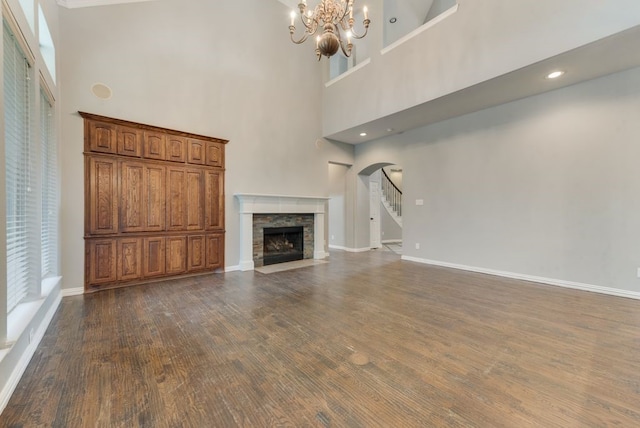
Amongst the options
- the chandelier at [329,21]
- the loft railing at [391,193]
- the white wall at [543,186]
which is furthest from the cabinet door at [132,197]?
the loft railing at [391,193]

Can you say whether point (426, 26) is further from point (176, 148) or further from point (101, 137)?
point (101, 137)

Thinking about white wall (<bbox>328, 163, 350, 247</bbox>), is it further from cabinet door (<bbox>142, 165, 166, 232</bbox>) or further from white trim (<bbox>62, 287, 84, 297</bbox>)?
white trim (<bbox>62, 287, 84, 297</bbox>)

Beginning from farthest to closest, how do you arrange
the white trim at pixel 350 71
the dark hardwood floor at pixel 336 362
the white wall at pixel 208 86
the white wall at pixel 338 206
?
the white wall at pixel 338 206
the white trim at pixel 350 71
the white wall at pixel 208 86
the dark hardwood floor at pixel 336 362

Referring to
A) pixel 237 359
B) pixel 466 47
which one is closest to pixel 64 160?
pixel 237 359

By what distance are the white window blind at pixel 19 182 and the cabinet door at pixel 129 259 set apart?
150 cm

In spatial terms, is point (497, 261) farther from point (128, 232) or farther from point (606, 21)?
point (128, 232)

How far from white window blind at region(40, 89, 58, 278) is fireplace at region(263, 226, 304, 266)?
3.35 m

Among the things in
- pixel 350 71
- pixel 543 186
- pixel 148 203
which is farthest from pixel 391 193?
pixel 148 203

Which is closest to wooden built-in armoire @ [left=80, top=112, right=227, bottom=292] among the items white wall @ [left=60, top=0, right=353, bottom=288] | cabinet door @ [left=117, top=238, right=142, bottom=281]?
cabinet door @ [left=117, top=238, right=142, bottom=281]

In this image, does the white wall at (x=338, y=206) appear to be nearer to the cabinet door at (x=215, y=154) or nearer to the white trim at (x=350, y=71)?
the white trim at (x=350, y=71)

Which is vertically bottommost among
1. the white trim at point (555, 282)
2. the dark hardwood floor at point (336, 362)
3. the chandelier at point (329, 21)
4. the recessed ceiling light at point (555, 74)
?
the dark hardwood floor at point (336, 362)

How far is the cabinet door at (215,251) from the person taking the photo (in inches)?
201

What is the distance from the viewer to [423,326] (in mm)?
2760

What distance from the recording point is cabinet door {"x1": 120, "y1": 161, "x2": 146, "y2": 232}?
419cm
